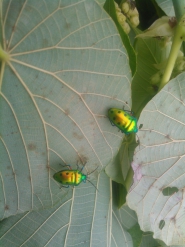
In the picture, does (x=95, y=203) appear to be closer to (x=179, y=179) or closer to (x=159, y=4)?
(x=179, y=179)

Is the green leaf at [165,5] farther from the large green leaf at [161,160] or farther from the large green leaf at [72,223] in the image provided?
the large green leaf at [72,223]

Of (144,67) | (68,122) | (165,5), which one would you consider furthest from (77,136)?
(165,5)

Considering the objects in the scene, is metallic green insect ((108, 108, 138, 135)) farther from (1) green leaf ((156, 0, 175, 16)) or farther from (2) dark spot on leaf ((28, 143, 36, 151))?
(1) green leaf ((156, 0, 175, 16))

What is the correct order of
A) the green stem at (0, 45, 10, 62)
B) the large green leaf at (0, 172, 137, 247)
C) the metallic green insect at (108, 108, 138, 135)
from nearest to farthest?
1. the green stem at (0, 45, 10, 62)
2. the metallic green insect at (108, 108, 138, 135)
3. the large green leaf at (0, 172, 137, 247)

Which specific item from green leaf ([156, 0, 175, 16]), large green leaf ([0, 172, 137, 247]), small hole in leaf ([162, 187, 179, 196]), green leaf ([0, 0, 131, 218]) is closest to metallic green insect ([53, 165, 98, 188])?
green leaf ([0, 0, 131, 218])

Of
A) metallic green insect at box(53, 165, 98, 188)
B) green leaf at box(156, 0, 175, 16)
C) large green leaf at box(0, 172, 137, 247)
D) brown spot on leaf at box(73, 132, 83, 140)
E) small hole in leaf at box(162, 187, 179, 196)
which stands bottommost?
large green leaf at box(0, 172, 137, 247)

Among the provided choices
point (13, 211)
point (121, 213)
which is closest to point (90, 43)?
point (13, 211)
